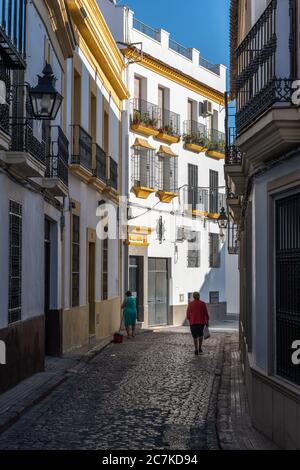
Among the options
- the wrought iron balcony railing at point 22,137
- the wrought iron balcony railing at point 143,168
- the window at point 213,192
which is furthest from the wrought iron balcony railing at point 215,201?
the wrought iron balcony railing at point 22,137

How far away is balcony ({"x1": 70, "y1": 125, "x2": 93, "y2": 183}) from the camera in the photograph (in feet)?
55.7

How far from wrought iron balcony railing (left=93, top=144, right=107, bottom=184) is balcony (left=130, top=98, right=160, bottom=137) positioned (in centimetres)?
512

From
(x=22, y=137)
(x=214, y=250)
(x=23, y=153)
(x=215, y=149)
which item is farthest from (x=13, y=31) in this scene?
(x=214, y=250)

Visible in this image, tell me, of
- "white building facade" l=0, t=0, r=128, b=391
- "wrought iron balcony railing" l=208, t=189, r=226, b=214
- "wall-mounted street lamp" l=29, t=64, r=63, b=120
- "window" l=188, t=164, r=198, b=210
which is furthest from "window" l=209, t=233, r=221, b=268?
"wall-mounted street lamp" l=29, t=64, r=63, b=120

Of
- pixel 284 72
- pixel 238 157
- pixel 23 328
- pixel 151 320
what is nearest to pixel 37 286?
pixel 23 328

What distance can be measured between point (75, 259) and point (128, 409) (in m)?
7.77

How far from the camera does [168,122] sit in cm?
2806

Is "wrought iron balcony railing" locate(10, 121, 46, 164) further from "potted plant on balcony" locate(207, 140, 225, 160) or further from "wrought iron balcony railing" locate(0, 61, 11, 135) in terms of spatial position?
"potted plant on balcony" locate(207, 140, 225, 160)

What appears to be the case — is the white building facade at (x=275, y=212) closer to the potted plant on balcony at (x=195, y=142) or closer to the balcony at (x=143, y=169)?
the balcony at (x=143, y=169)

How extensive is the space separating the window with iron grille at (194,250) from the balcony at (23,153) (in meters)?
18.2

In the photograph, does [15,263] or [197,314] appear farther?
[197,314]

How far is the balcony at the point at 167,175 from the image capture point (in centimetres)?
2728

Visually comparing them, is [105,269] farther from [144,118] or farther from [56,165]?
[56,165]

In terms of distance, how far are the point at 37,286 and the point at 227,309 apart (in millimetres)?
23778
